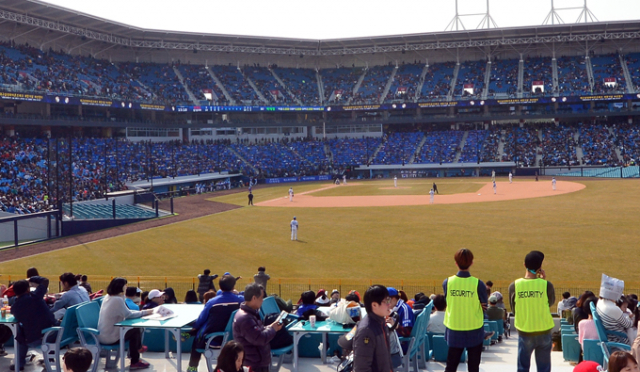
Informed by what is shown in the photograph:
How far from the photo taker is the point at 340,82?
92.8 metres

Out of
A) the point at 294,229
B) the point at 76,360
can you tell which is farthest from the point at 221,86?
the point at 76,360

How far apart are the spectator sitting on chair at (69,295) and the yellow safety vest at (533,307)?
8054mm

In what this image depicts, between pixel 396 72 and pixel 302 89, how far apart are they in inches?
623

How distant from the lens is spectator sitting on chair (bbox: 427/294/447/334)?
433 inches

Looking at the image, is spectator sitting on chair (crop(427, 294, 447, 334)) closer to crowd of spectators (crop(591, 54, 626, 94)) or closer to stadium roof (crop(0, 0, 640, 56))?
stadium roof (crop(0, 0, 640, 56))

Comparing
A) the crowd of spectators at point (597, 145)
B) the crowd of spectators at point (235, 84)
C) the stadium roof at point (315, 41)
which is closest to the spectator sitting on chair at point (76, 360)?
the stadium roof at point (315, 41)

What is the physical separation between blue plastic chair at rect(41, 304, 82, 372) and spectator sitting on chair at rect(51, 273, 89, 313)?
690 mm

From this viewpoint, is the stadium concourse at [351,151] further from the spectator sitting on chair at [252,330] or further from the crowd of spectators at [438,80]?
the spectator sitting on chair at [252,330]

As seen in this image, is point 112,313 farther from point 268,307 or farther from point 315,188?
point 315,188

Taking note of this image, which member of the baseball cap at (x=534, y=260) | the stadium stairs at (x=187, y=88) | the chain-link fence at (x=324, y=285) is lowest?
the chain-link fence at (x=324, y=285)

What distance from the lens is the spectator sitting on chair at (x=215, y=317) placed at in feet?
29.4

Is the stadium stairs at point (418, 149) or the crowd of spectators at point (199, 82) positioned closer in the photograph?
the stadium stairs at point (418, 149)

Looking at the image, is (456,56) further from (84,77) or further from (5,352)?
(5,352)

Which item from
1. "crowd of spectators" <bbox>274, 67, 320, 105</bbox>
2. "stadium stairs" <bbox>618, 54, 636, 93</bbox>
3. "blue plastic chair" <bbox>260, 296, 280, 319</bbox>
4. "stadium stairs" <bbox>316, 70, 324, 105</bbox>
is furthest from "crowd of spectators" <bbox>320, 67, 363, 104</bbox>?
"blue plastic chair" <bbox>260, 296, 280, 319</bbox>
